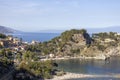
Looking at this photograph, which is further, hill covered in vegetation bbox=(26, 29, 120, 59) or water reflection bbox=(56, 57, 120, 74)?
hill covered in vegetation bbox=(26, 29, 120, 59)

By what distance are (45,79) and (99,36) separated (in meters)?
45.9

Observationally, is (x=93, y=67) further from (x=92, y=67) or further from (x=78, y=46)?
(x=78, y=46)

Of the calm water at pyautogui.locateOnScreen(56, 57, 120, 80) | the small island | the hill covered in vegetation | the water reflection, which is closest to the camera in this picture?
the calm water at pyautogui.locateOnScreen(56, 57, 120, 80)

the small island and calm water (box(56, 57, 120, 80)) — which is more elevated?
the small island

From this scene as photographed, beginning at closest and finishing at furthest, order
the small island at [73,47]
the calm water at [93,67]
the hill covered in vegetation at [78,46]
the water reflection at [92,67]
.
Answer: the calm water at [93,67], the water reflection at [92,67], the small island at [73,47], the hill covered in vegetation at [78,46]

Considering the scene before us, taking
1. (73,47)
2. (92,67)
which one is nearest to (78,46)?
(73,47)

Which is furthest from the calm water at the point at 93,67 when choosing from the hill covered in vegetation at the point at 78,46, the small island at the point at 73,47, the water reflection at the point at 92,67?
the hill covered in vegetation at the point at 78,46

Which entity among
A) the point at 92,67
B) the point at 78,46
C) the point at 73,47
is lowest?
the point at 92,67

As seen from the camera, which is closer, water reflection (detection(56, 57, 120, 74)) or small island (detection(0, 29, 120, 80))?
water reflection (detection(56, 57, 120, 74))

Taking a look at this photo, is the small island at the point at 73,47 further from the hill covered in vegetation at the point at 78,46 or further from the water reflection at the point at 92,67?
the water reflection at the point at 92,67

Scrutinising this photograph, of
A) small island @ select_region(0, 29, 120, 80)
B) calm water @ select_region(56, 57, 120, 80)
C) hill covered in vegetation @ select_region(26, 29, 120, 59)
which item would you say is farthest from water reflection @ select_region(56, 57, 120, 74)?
hill covered in vegetation @ select_region(26, 29, 120, 59)

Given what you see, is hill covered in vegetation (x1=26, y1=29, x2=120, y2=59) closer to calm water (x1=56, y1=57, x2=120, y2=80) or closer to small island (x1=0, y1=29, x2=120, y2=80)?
small island (x1=0, y1=29, x2=120, y2=80)

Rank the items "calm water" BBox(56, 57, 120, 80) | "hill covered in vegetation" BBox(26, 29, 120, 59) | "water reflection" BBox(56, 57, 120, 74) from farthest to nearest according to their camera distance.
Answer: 1. "hill covered in vegetation" BBox(26, 29, 120, 59)
2. "water reflection" BBox(56, 57, 120, 74)
3. "calm water" BBox(56, 57, 120, 80)

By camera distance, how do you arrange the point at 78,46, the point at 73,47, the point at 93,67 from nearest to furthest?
the point at 93,67 < the point at 73,47 < the point at 78,46
